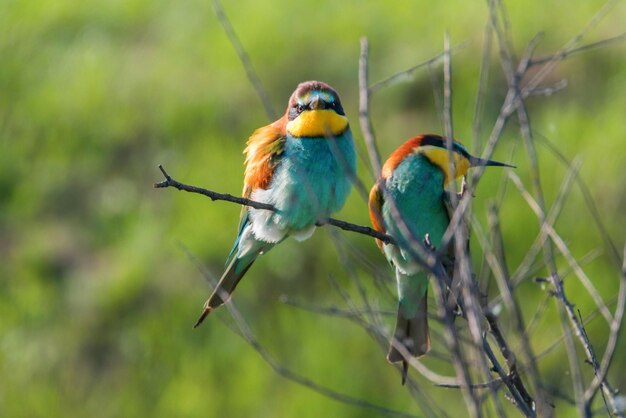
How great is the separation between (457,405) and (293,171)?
1557mm

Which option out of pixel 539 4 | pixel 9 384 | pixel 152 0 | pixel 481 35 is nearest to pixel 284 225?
pixel 9 384

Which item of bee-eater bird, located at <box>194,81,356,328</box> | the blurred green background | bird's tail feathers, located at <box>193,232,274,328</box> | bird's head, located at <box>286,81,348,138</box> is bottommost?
the blurred green background

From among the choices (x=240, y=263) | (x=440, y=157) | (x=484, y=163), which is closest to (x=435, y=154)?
(x=440, y=157)

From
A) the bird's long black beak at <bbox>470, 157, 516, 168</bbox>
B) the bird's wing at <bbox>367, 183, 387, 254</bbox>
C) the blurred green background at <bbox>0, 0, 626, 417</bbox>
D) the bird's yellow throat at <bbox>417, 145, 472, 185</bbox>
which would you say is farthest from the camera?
the blurred green background at <bbox>0, 0, 626, 417</bbox>

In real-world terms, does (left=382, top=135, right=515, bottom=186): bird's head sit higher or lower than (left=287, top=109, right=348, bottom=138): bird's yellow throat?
lower

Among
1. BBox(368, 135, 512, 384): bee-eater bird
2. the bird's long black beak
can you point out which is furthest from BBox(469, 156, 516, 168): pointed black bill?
BBox(368, 135, 512, 384): bee-eater bird

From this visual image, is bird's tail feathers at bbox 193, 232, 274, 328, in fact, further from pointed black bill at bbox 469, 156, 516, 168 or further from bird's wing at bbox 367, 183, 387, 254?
pointed black bill at bbox 469, 156, 516, 168

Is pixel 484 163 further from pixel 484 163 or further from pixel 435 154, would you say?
pixel 435 154

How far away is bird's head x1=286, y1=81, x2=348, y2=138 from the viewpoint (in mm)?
3123

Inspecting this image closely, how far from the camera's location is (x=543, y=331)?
438 cm

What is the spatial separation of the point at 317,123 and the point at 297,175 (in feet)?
0.54

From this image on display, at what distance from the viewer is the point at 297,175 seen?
309 cm

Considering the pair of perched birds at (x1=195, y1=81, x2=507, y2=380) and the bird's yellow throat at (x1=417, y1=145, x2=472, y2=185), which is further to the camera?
the bird's yellow throat at (x1=417, y1=145, x2=472, y2=185)

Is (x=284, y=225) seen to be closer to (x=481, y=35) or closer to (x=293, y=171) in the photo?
(x=293, y=171)
